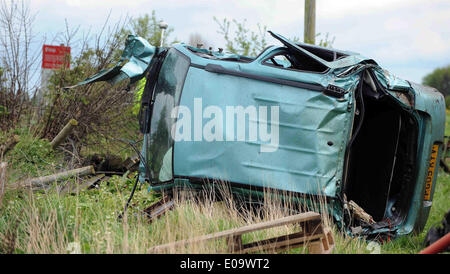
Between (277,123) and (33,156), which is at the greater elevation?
(277,123)

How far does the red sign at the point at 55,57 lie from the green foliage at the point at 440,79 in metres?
57.2

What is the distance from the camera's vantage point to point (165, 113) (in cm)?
589

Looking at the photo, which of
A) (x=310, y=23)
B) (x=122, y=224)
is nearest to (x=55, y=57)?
(x=310, y=23)

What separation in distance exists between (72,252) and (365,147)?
12.2ft

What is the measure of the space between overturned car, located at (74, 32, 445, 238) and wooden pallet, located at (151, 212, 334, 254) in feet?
2.29

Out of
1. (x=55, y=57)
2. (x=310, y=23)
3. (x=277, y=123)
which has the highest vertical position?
(x=310, y=23)

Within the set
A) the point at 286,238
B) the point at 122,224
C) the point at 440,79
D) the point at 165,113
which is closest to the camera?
Answer: the point at 286,238

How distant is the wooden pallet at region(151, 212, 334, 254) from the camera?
4.48m

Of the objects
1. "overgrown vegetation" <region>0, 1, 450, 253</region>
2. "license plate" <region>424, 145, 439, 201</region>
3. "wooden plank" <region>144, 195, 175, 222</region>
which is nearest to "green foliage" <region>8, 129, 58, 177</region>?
"overgrown vegetation" <region>0, 1, 450, 253</region>

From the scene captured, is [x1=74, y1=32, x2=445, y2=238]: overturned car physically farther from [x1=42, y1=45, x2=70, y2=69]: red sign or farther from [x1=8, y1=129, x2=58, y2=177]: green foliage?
[x1=42, y1=45, x2=70, y2=69]: red sign

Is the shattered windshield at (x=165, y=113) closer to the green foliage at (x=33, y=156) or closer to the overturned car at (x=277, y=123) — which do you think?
the overturned car at (x=277, y=123)

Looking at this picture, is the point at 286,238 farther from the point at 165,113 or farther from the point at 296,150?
the point at 165,113

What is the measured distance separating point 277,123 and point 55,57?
6.05 meters
